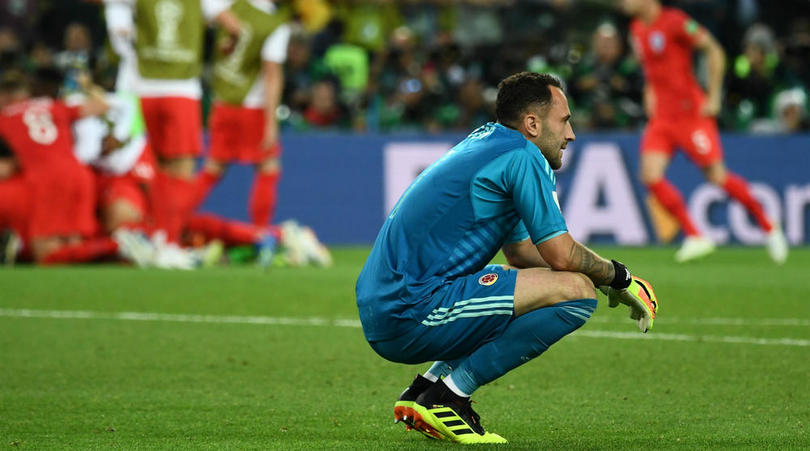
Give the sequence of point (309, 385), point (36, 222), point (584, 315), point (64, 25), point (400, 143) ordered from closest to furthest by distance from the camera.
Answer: point (584, 315), point (309, 385), point (36, 222), point (400, 143), point (64, 25)

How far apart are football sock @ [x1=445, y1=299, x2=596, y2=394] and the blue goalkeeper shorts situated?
0.04 m

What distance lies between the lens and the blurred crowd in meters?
17.5

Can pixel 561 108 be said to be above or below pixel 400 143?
above

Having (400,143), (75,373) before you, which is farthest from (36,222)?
(75,373)

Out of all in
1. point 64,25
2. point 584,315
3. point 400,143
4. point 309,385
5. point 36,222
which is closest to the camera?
point 584,315

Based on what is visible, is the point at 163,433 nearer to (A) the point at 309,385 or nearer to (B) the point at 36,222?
(A) the point at 309,385

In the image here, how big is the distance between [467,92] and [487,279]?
43.2 ft

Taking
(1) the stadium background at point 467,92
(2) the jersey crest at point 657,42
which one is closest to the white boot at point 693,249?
(2) the jersey crest at point 657,42

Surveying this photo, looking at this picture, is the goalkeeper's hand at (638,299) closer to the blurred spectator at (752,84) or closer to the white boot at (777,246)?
the white boot at (777,246)

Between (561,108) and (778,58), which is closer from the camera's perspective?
(561,108)

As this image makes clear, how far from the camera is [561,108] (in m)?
4.84

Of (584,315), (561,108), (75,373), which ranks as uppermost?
(561,108)

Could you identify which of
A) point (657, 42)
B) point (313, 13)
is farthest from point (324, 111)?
point (657, 42)

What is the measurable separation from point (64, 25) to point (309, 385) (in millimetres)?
14421
